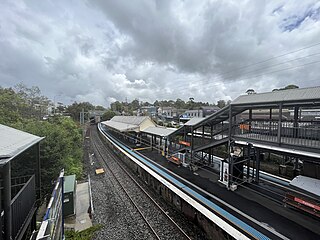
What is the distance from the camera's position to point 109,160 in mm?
18375

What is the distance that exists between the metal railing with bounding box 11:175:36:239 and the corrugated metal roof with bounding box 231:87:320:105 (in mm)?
9833

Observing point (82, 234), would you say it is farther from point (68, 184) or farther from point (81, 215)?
point (68, 184)

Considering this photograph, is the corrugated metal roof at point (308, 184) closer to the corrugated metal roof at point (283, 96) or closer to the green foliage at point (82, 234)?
the corrugated metal roof at point (283, 96)

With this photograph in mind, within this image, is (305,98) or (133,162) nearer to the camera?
(305,98)

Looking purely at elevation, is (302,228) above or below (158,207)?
above

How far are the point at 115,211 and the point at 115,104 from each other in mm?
80571

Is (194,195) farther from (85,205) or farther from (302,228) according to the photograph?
(85,205)

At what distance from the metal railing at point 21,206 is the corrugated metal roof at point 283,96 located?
387 inches

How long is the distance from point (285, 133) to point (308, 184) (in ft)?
8.80

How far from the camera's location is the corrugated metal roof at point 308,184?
23.2 ft

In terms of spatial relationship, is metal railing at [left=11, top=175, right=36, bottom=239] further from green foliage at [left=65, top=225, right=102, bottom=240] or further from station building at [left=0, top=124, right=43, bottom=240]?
green foliage at [left=65, top=225, right=102, bottom=240]

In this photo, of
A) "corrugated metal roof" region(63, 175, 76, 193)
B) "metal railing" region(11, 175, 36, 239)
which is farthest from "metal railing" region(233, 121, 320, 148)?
"corrugated metal roof" region(63, 175, 76, 193)

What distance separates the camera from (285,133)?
8992 mm

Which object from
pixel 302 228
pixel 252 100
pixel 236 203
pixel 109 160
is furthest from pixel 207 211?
pixel 109 160
